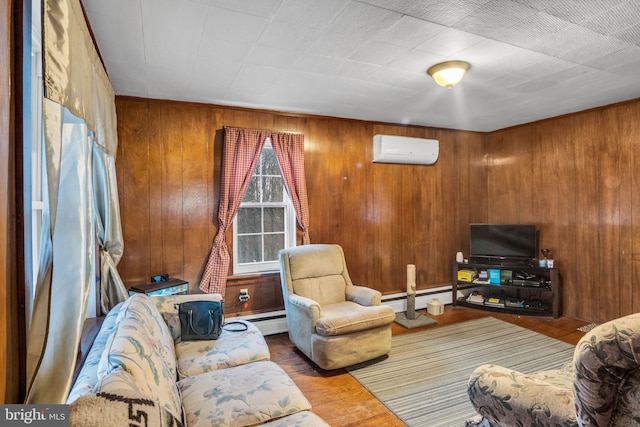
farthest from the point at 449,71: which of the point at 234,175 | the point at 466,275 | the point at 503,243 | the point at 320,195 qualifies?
the point at 466,275

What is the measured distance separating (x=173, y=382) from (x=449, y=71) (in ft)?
8.98

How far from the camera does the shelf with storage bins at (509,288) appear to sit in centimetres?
420

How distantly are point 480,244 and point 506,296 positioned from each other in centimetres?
79

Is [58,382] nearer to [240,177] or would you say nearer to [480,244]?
[240,177]

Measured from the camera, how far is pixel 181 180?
11.3 ft

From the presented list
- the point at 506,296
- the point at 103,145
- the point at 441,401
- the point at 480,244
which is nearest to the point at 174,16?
the point at 103,145

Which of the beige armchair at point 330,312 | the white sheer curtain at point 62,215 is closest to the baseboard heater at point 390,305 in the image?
the beige armchair at point 330,312

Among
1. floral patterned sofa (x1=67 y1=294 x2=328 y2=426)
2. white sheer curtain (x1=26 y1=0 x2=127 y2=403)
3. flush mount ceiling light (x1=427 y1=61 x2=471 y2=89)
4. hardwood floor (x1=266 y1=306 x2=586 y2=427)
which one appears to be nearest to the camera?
floral patterned sofa (x1=67 y1=294 x2=328 y2=426)

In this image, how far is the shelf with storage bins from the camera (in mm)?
4203

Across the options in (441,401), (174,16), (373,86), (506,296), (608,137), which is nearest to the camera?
(174,16)

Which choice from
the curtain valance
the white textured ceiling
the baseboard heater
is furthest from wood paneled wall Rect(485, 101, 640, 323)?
the curtain valance

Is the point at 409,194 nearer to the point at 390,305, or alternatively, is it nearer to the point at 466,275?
the point at 466,275

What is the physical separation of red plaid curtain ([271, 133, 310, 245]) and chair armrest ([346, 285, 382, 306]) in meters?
0.77

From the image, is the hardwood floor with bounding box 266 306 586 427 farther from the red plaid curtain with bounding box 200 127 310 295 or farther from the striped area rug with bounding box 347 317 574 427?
the red plaid curtain with bounding box 200 127 310 295
